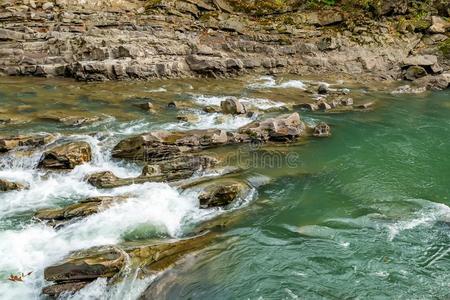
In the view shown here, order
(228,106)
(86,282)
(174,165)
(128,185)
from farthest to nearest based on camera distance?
(228,106)
(174,165)
(128,185)
(86,282)

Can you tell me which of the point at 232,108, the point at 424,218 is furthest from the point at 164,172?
the point at 232,108

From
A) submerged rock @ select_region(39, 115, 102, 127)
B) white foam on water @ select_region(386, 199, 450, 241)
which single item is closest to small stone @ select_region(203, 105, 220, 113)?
submerged rock @ select_region(39, 115, 102, 127)

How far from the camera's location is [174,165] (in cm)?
1325

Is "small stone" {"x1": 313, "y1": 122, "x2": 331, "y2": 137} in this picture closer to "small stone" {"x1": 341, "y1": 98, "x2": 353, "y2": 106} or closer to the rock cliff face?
"small stone" {"x1": 341, "y1": 98, "x2": 353, "y2": 106}

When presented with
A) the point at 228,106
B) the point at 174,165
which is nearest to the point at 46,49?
the point at 228,106

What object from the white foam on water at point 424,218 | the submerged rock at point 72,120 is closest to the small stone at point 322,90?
the submerged rock at point 72,120

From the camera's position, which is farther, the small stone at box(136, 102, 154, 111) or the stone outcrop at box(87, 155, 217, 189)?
the small stone at box(136, 102, 154, 111)

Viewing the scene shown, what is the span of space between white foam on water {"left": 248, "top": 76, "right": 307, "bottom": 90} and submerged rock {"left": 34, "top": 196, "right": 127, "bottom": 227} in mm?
16801

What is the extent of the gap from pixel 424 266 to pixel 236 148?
785 centimetres

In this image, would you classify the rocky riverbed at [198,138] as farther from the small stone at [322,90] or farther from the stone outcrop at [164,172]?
the small stone at [322,90]

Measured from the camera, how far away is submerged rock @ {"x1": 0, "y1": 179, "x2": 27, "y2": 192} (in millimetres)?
11953

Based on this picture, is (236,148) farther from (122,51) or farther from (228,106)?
(122,51)

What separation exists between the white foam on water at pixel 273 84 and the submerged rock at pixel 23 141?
1398 cm

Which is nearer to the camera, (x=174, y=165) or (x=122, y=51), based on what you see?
(x=174, y=165)
